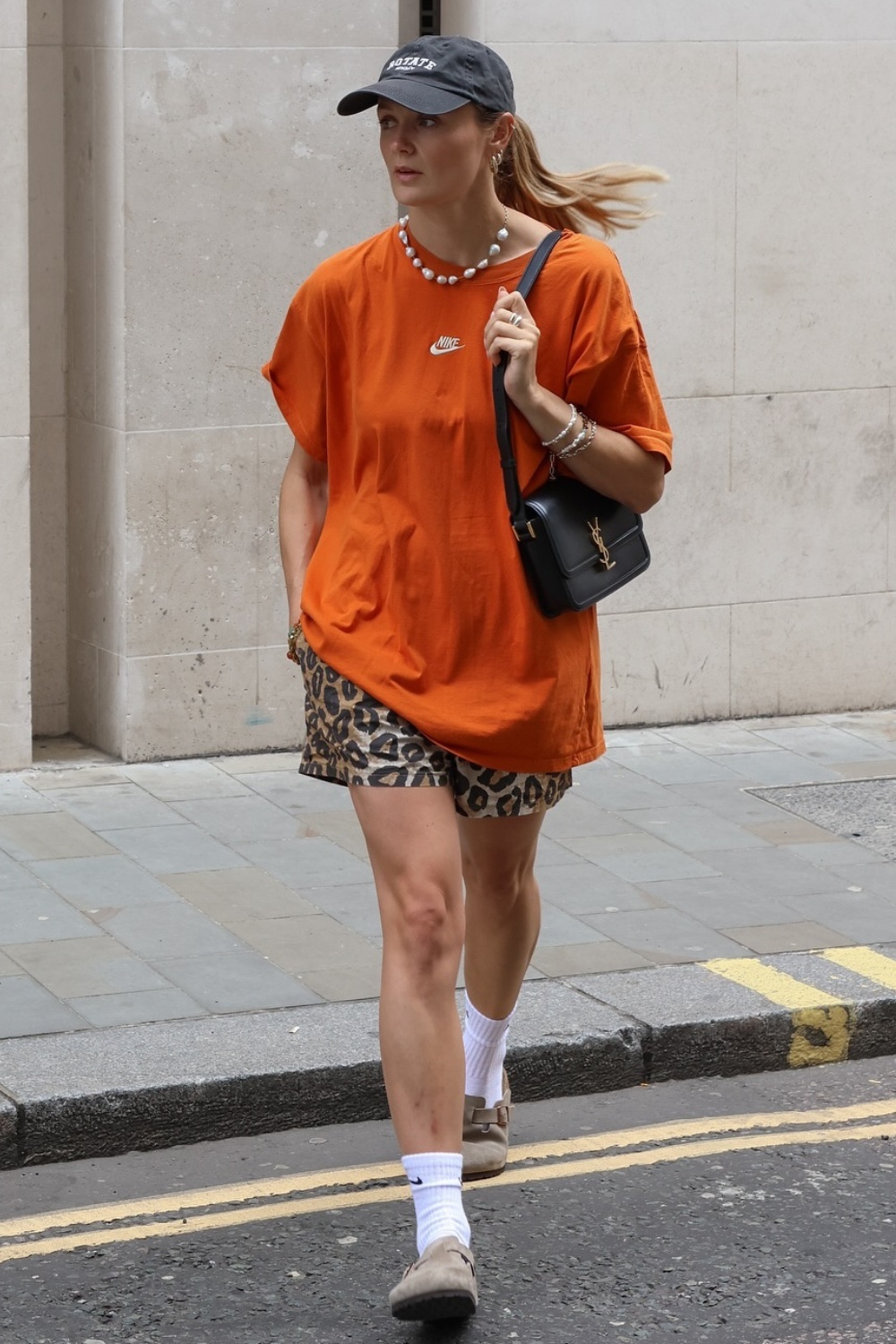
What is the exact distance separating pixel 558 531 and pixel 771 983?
6.62 ft

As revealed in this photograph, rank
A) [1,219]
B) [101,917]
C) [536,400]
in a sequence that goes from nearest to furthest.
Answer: [536,400] → [101,917] → [1,219]

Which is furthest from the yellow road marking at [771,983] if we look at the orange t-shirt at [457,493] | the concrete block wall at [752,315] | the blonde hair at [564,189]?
the concrete block wall at [752,315]

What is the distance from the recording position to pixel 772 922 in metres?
6.20

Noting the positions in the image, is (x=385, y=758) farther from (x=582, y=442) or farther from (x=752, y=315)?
(x=752, y=315)

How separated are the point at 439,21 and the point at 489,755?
472 cm

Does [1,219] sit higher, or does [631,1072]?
[1,219]

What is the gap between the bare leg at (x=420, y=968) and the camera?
398cm

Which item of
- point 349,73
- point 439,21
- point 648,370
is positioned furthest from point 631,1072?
point 439,21

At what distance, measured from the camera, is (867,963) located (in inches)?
230

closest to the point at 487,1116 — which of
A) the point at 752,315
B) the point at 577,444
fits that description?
the point at 577,444

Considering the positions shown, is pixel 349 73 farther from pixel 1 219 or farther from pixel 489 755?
pixel 489 755

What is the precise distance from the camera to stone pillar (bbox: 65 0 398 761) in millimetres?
7445

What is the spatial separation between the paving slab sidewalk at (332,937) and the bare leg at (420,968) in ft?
3.25

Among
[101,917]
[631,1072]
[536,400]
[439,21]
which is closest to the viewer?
[536,400]
